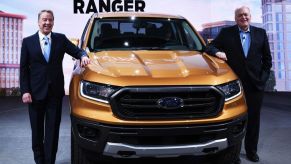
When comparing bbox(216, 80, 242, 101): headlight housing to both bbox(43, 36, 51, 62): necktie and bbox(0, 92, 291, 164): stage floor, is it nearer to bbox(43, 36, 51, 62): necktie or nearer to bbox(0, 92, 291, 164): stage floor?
bbox(0, 92, 291, 164): stage floor

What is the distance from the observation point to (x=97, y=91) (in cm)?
301

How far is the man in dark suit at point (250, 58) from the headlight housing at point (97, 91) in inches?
57.6

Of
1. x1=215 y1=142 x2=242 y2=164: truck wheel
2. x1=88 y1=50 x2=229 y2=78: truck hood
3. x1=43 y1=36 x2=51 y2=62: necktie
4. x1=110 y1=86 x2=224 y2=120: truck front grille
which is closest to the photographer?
x1=110 y1=86 x2=224 y2=120: truck front grille

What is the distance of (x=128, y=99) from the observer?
292cm

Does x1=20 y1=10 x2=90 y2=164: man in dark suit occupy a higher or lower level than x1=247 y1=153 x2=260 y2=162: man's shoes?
higher

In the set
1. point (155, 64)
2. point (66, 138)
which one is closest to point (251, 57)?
point (155, 64)

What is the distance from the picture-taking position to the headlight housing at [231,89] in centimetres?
311

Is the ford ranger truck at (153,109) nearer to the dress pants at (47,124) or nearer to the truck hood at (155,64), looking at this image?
the truck hood at (155,64)

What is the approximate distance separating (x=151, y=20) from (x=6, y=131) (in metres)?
2.82

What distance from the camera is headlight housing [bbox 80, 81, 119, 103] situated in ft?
Answer: 9.68

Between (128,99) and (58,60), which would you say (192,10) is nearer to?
(58,60)

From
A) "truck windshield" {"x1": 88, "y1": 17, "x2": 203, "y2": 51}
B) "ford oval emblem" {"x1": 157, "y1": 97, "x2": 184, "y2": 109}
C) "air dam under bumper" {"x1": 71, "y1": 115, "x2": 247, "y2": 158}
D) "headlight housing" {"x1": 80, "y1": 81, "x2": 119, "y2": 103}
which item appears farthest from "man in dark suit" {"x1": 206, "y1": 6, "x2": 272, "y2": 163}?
"headlight housing" {"x1": 80, "y1": 81, "x2": 119, "y2": 103}

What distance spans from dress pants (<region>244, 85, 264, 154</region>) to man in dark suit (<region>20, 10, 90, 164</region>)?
1775mm

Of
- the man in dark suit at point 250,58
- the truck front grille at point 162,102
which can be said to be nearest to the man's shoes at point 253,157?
the man in dark suit at point 250,58
